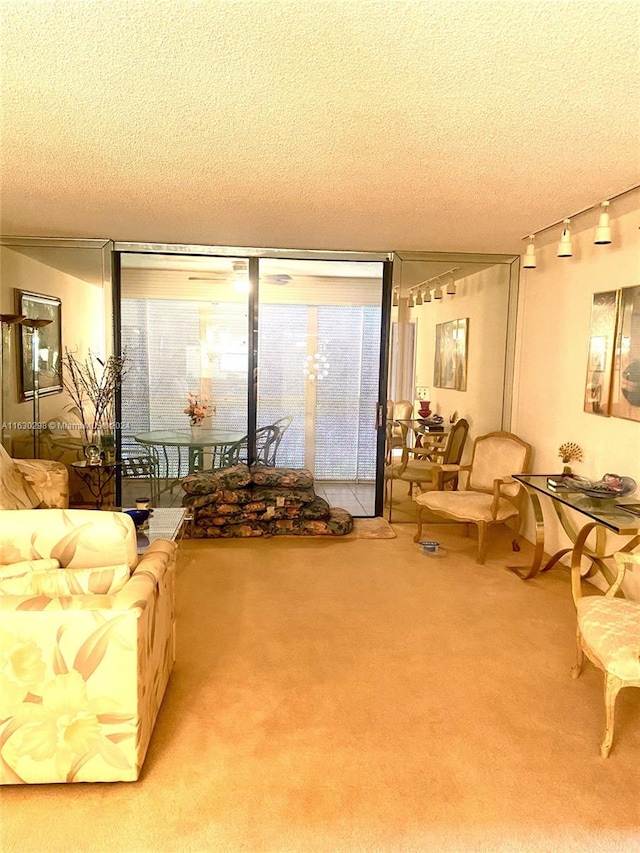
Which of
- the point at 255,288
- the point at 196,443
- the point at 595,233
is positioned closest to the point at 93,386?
the point at 196,443

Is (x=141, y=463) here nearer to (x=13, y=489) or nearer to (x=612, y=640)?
(x=13, y=489)

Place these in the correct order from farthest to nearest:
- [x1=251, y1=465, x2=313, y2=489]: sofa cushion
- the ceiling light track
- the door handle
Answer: the door handle, [x1=251, y1=465, x2=313, y2=489]: sofa cushion, the ceiling light track

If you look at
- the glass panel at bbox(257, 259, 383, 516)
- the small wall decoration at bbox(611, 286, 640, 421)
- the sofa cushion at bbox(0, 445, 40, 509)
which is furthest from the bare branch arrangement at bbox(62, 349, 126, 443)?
the small wall decoration at bbox(611, 286, 640, 421)

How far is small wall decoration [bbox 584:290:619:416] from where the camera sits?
381 cm

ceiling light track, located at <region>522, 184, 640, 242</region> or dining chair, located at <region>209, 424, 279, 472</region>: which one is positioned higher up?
ceiling light track, located at <region>522, 184, 640, 242</region>

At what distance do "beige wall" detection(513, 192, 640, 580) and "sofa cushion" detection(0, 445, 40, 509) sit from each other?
3840 millimetres

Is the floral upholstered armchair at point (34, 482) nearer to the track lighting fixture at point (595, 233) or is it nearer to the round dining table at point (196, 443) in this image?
the round dining table at point (196, 443)

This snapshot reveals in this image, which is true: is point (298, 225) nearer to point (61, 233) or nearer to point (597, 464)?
point (61, 233)

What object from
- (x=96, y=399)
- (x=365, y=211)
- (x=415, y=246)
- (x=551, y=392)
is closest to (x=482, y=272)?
(x=415, y=246)

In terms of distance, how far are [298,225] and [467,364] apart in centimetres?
199

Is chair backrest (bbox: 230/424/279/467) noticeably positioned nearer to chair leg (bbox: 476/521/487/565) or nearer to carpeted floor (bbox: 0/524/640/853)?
carpeted floor (bbox: 0/524/640/853)

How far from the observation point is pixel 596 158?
278cm

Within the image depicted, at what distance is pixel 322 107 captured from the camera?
231 cm

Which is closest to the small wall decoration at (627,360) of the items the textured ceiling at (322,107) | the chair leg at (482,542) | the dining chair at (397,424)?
the textured ceiling at (322,107)
